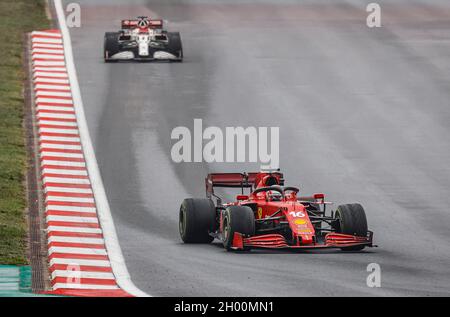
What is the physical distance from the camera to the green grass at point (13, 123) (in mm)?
24828

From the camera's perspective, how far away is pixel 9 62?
43.2m

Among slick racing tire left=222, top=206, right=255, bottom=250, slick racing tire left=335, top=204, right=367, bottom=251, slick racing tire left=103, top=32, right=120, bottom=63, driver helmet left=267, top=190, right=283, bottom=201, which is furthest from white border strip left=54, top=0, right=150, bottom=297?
slick racing tire left=335, top=204, right=367, bottom=251

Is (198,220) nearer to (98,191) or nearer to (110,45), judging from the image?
(98,191)

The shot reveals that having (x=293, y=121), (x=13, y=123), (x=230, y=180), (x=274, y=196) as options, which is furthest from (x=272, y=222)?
(x=13, y=123)

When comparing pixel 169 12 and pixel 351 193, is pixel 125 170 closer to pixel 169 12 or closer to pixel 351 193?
pixel 351 193

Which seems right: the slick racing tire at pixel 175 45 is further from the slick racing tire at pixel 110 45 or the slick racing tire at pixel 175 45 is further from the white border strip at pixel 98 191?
the white border strip at pixel 98 191

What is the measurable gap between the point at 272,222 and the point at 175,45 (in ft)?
67.5

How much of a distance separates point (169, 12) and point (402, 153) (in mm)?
19942

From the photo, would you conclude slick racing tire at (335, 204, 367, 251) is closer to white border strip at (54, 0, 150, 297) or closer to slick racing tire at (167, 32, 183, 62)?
white border strip at (54, 0, 150, 297)

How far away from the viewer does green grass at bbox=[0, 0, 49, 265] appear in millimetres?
24828

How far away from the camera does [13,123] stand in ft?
118

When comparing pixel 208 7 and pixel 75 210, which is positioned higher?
pixel 208 7

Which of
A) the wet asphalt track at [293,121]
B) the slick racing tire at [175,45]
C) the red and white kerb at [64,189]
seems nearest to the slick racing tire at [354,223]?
the wet asphalt track at [293,121]
